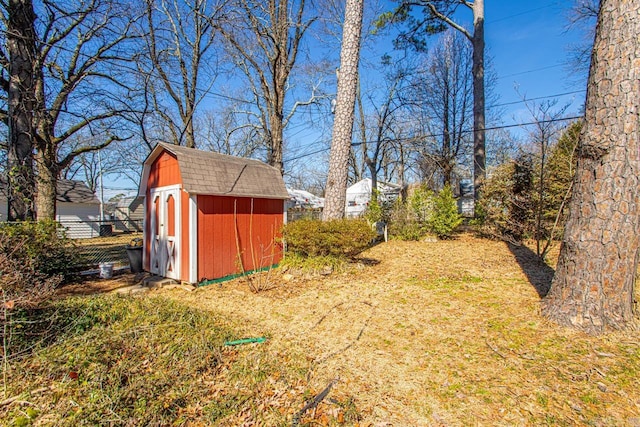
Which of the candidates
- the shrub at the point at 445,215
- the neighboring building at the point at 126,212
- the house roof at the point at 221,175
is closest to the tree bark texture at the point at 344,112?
the house roof at the point at 221,175

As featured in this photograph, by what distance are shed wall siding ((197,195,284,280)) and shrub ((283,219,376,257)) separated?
99 centimetres

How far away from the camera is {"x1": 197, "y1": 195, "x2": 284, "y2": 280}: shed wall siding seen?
20.0 ft

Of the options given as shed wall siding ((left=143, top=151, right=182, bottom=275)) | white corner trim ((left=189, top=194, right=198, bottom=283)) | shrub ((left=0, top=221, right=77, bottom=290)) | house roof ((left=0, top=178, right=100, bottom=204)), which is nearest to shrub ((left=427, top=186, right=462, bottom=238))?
white corner trim ((left=189, top=194, right=198, bottom=283))

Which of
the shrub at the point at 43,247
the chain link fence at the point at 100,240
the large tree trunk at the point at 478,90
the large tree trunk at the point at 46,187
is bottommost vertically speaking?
the chain link fence at the point at 100,240

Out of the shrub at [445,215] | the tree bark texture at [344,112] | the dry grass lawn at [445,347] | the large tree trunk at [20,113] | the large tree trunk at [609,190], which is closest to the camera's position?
the dry grass lawn at [445,347]

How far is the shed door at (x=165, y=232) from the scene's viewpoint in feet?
20.2

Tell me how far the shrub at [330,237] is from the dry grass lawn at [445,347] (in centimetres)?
81

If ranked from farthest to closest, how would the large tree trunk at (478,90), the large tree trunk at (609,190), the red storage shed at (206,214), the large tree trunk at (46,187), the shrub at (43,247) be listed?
1. the large tree trunk at (478,90)
2. the large tree trunk at (46,187)
3. the red storage shed at (206,214)
4. the shrub at (43,247)
5. the large tree trunk at (609,190)

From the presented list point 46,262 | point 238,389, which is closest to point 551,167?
point 238,389

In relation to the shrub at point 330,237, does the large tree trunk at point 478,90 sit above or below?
above

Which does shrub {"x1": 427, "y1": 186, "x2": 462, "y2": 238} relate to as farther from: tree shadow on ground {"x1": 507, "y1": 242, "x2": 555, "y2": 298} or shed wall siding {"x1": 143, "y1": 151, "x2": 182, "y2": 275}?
shed wall siding {"x1": 143, "y1": 151, "x2": 182, "y2": 275}

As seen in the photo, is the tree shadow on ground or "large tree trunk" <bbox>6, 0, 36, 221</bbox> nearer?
the tree shadow on ground

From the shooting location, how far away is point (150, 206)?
7.07m

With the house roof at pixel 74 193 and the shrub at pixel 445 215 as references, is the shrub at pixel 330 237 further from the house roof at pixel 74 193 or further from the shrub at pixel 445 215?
the house roof at pixel 74 193
